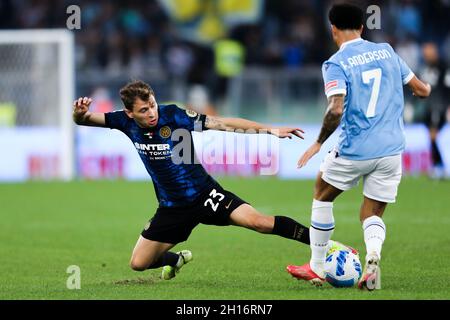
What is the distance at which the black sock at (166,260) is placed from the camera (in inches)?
365

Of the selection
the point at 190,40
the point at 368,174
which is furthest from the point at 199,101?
the point at 368,174

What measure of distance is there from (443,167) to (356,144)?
38.6ft

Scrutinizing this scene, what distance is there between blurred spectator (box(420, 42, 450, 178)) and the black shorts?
1120 centimetres

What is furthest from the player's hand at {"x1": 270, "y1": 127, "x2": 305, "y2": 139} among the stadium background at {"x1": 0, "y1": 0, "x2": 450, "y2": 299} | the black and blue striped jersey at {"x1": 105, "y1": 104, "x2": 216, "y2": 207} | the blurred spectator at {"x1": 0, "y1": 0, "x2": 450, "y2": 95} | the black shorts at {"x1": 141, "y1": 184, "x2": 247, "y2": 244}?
the blurred spectator at {"x1": 0, "y1": 0, "x2": 450, "y2": 95}

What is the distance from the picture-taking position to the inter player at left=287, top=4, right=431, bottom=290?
8180 mm

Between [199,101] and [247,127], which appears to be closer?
[247,127]

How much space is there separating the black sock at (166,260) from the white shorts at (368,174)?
1761 millimetres

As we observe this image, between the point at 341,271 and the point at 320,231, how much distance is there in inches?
14.6

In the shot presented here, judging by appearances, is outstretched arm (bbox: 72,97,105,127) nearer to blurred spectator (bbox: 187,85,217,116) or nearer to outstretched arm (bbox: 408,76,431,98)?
outstretched arm (bbox: 408,76,431,98)

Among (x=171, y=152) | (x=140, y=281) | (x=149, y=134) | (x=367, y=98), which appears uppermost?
(x=367, y=98)

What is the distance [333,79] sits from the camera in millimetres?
8133

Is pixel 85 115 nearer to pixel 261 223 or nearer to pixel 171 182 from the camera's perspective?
pixel 171 182

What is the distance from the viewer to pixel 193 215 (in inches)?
353
